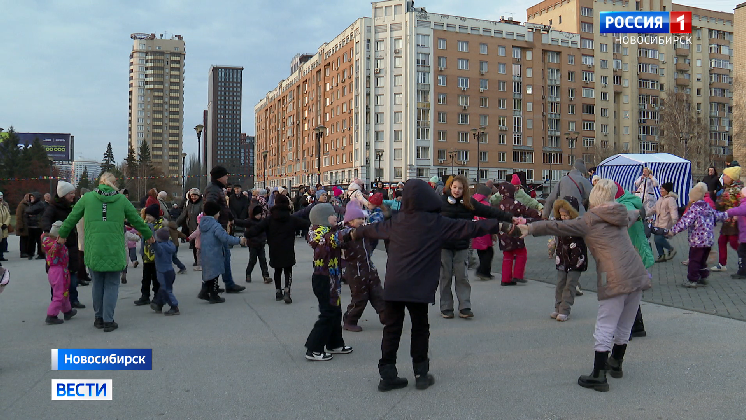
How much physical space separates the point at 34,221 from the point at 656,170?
72.1 feet

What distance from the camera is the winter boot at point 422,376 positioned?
4.81 meters

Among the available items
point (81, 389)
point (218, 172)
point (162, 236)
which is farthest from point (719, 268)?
point (81, 389)

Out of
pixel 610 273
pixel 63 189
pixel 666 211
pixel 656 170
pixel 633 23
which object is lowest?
pixel 610 273

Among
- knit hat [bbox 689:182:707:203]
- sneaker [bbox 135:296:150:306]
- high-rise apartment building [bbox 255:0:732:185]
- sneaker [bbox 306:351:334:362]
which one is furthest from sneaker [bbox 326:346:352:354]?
high-rise apartment building [bbox 255:0:732:185]

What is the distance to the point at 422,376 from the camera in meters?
4.83

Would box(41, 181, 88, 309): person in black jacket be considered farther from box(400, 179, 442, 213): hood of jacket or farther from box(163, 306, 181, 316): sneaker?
box(400, 179, 442, 213): hood of jacket

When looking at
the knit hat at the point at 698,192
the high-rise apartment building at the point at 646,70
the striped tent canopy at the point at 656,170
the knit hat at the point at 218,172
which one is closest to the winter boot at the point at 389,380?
the knit hat at the point at 218,172

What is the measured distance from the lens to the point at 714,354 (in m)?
5.71

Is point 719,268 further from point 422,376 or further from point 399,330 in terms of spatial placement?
point 399,330

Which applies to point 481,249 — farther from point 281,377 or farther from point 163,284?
point 281,377

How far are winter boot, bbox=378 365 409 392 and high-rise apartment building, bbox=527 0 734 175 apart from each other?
81.5 metres

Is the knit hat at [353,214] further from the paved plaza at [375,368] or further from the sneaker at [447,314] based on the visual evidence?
the sneaker at [447,314]

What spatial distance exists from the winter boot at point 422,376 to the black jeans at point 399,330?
0.13ft

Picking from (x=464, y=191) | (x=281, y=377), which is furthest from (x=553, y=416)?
(x=464, y=191)
